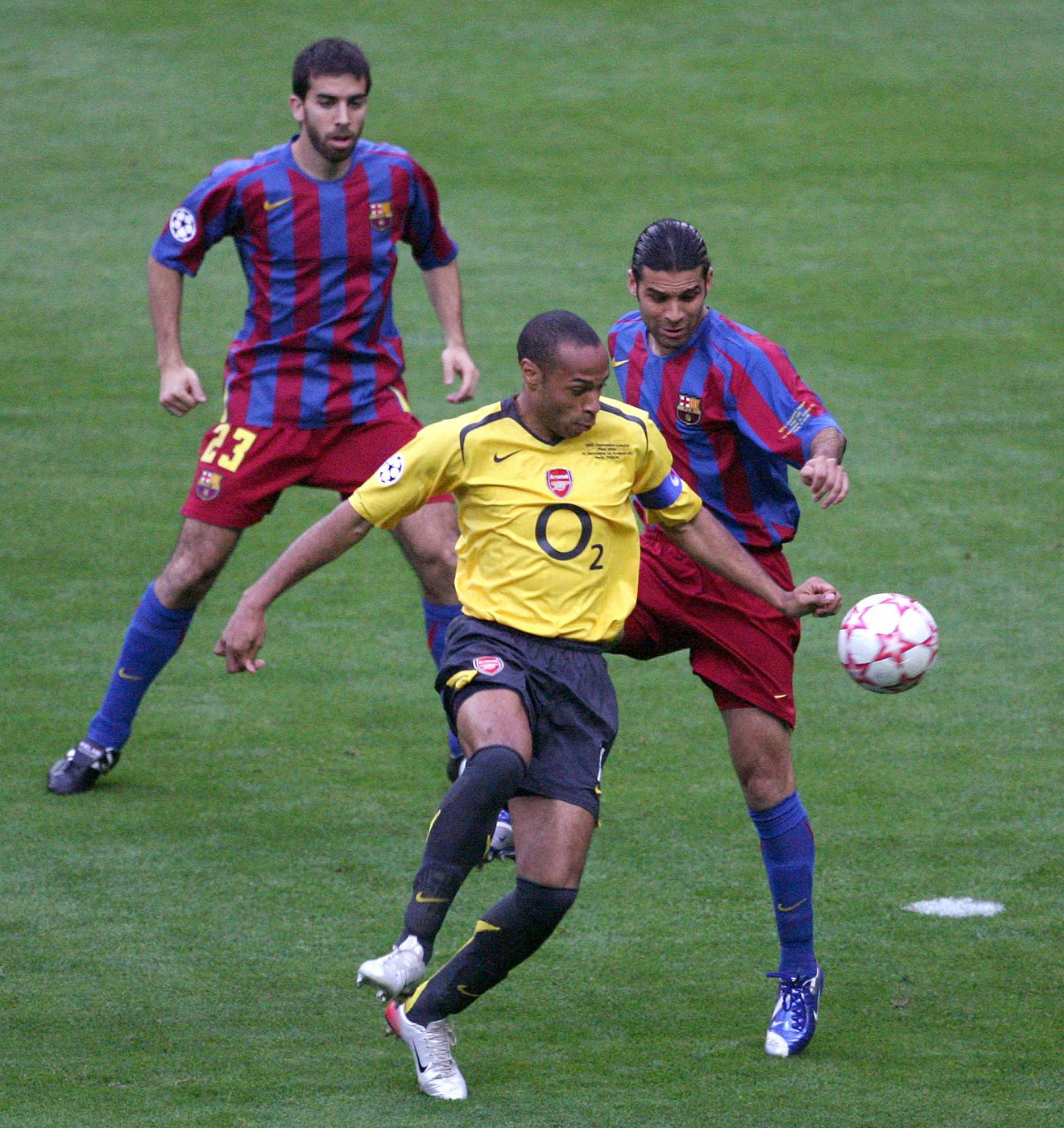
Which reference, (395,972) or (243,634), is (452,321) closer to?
(243,634)

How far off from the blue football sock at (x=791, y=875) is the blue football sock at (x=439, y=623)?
1725 mm

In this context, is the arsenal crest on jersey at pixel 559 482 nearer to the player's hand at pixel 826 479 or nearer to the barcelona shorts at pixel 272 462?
the player's hand at pixel 826 479

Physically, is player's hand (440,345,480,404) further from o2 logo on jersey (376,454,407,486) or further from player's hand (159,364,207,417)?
o2 logo on jersey (376,454,407,486)


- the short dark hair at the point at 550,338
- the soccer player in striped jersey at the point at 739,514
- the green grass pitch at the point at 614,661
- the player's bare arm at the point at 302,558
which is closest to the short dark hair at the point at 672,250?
the soccer player in striped jersey at the point at 739,514

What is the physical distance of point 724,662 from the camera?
4.96 meters

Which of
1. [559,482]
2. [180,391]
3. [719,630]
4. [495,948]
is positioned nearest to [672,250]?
[559,482]

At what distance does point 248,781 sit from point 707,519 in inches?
99.5

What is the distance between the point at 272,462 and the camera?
6324mm

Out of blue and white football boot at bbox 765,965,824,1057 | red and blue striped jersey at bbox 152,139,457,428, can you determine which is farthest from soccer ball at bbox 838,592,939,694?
red and blue striped jersey at bbox 152,139,457,428

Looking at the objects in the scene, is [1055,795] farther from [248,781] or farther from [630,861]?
[248,781]

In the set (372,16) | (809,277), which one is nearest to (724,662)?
(809,277)

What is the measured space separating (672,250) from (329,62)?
72.4 inches

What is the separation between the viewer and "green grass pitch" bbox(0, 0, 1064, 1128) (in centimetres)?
468

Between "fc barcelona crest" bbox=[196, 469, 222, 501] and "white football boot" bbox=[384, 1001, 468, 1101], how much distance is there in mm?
2418
